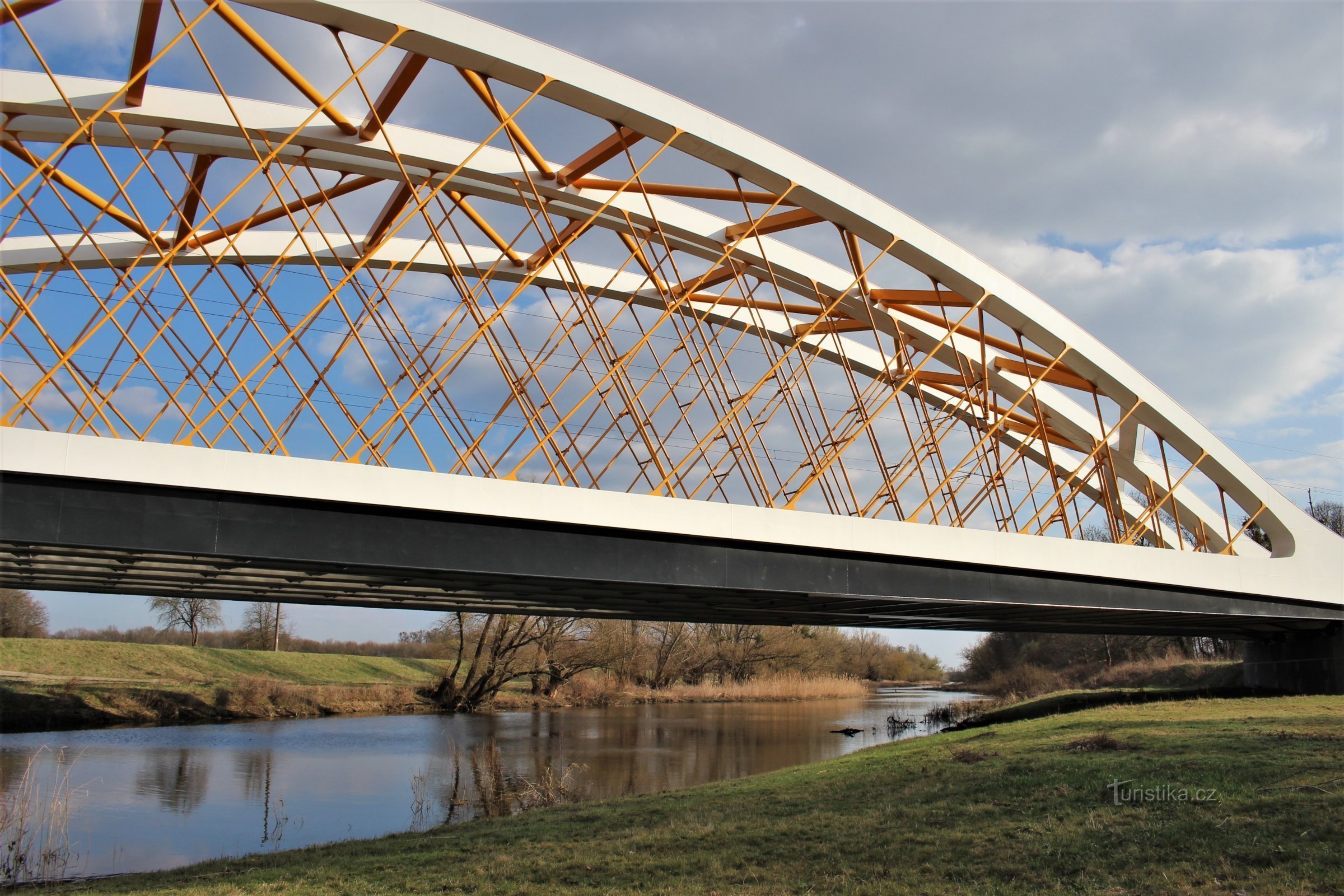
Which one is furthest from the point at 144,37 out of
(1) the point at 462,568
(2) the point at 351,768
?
(2) the point at 351,768

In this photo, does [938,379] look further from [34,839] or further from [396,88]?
[34,839]

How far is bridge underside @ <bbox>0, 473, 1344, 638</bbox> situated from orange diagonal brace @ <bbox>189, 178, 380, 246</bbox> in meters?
6.59

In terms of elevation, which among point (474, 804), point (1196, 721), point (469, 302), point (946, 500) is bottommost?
point (474, 804)

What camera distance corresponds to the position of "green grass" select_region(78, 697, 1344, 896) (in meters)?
8.34

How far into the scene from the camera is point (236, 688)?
35.8 metres

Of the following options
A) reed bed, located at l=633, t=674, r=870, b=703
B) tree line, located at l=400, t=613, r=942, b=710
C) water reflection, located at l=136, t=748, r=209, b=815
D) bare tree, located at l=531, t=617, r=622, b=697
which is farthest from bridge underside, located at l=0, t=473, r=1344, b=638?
reed bed, located at l=633, t=674, r=870, b=703

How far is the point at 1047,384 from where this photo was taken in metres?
25.9

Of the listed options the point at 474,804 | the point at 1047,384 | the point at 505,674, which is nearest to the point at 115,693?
the point at 505,674

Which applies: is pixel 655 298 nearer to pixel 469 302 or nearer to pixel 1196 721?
pixel 469 302

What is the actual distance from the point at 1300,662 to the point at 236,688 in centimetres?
3573

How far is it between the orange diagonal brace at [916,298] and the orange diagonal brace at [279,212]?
467 inches

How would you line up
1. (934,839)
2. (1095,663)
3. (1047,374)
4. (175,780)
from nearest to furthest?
1. (934,839)
2. (175,780)
3. (1047,374)
4. (1095,663)

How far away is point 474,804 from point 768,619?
898cm

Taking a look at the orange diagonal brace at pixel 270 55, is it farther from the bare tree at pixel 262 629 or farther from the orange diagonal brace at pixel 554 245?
the bare tree at pixel 262 629
